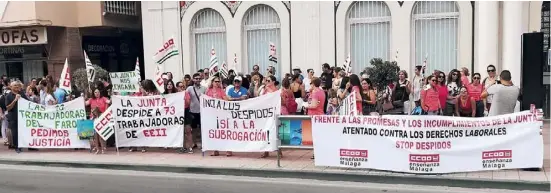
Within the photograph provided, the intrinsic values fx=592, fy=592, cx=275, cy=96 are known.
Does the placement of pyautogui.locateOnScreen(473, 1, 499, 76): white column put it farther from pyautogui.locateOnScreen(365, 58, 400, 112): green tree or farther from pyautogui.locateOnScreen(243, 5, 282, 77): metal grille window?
pyautogui.locateOnScreen(243, 5, 282, 77): metal grille window

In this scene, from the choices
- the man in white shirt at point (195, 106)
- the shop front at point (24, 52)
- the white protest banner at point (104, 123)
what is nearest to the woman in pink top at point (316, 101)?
the man in white shirt at point (195, 106)

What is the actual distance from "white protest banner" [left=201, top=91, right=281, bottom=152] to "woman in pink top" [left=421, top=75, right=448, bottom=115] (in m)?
2.96

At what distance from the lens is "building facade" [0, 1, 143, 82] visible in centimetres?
2077

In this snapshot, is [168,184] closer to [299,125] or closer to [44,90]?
[299,125]

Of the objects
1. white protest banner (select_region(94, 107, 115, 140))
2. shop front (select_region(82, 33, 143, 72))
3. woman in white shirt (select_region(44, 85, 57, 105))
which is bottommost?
white protest banner (select_region(94, 107, 115, 140))

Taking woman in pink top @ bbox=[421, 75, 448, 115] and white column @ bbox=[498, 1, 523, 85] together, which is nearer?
woman in pink top @ bbox=[421, 75, 448, 115]

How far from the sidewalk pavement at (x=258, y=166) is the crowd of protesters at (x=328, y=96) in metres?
0.46

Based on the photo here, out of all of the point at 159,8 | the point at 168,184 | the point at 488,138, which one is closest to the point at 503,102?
the point at 488,138

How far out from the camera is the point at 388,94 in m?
13.7

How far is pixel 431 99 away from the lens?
11.0 meters

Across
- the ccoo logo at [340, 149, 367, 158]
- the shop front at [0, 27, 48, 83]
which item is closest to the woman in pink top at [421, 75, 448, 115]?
the ccoo logo at [340, 149, 367, 158]

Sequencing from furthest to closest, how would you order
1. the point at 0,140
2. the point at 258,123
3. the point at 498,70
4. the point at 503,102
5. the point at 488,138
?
1. the point at 498,70
2. the point at 0,140
3. the point at 258,123
4. the point at 503,102
5. the point at 488,138

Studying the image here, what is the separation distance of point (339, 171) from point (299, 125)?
1057mm

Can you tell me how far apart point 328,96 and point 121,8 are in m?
13.0
